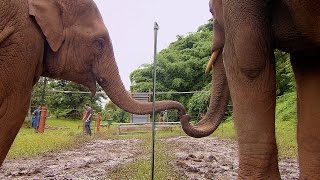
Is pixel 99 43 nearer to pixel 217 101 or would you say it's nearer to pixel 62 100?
pixel 217 101

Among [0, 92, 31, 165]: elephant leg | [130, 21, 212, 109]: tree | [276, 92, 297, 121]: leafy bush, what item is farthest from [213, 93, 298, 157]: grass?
[0, 92, 31, 165]: elephant leg

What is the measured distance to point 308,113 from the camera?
2639 millimetres

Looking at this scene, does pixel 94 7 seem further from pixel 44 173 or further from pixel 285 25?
pixel 44 173

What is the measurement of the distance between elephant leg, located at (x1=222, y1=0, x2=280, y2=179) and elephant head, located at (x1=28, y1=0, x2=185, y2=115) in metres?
0.71

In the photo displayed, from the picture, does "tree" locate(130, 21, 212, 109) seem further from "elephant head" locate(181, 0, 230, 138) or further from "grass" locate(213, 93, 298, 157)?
"elephant head" locate(181, 0, 230, 138)

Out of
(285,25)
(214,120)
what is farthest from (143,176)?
(285,25)

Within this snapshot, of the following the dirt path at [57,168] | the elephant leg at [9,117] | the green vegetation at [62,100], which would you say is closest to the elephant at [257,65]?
the elephant leg at [9,117]

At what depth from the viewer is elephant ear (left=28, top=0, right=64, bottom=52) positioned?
247 cm

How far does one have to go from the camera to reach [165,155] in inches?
272

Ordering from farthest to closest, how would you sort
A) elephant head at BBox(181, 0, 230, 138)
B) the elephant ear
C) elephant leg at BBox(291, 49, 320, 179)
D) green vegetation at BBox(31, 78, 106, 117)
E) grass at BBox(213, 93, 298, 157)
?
green vegetation at BBox(31, 78, 106, 117), grass at BBox(213, 93, 298, 157), elephant head at BBox(181, 0, 230, 138), elephant leg at BBox(291, 49, 320, 179), the elephant ear

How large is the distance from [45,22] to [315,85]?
1.58 meters

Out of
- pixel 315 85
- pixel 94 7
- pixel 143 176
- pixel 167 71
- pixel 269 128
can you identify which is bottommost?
pixel 143 176

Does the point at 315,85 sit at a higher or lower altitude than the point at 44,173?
higher

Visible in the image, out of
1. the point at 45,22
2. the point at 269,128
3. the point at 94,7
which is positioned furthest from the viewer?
the point at 94,7
